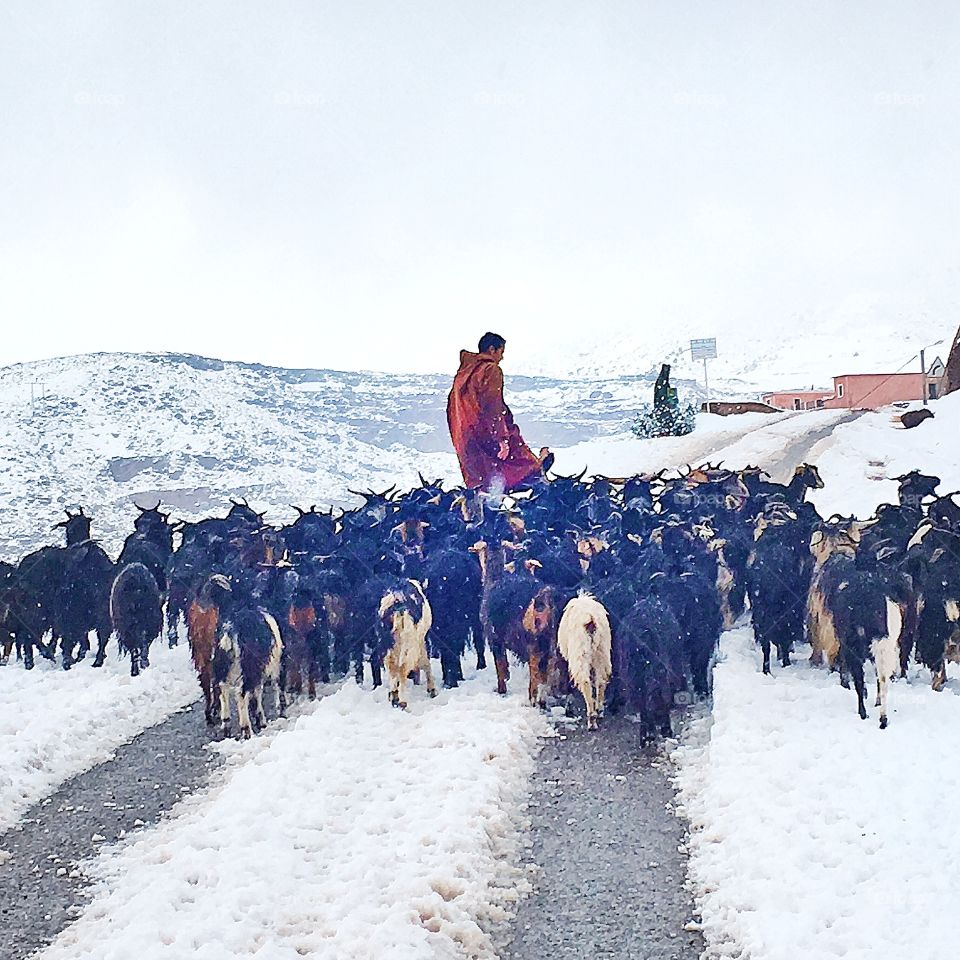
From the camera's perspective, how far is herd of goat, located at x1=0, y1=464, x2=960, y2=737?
861cm

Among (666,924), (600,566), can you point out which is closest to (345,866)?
(666,924)

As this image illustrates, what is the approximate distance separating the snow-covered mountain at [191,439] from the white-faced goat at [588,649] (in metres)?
14.5

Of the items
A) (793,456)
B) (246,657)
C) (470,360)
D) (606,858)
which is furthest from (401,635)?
(793,456)

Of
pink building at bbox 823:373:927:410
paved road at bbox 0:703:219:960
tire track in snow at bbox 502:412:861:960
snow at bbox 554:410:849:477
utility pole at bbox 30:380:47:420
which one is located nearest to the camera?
tire track in snow at bbox 502:412:861:960

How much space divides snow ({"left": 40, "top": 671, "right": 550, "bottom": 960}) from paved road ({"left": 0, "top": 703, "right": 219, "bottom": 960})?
0.20m

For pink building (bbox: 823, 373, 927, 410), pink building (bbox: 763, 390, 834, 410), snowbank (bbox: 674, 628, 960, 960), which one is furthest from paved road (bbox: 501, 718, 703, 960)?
pink building (bbox: 763, 390, 834, 410)

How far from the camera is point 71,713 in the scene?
917cm

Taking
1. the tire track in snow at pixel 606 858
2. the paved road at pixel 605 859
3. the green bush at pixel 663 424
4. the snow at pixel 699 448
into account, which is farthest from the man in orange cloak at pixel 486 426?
the green bush at pixel 663 424

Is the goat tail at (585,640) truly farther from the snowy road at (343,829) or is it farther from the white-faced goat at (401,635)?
the white-faced goat at (401,635)

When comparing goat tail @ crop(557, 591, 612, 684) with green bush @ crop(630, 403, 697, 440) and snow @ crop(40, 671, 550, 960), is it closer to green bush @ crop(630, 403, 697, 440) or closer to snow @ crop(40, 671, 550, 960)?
snow @ crop(40, 671, 550, 960)

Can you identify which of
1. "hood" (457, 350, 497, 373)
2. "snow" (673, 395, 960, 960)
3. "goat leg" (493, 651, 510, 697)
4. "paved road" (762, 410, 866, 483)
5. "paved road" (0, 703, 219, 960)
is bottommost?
"snow" (673, 395, 960, 960)

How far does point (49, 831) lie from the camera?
6914mm

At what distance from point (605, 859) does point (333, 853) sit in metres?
1.79

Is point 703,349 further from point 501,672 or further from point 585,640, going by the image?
point 585,640
